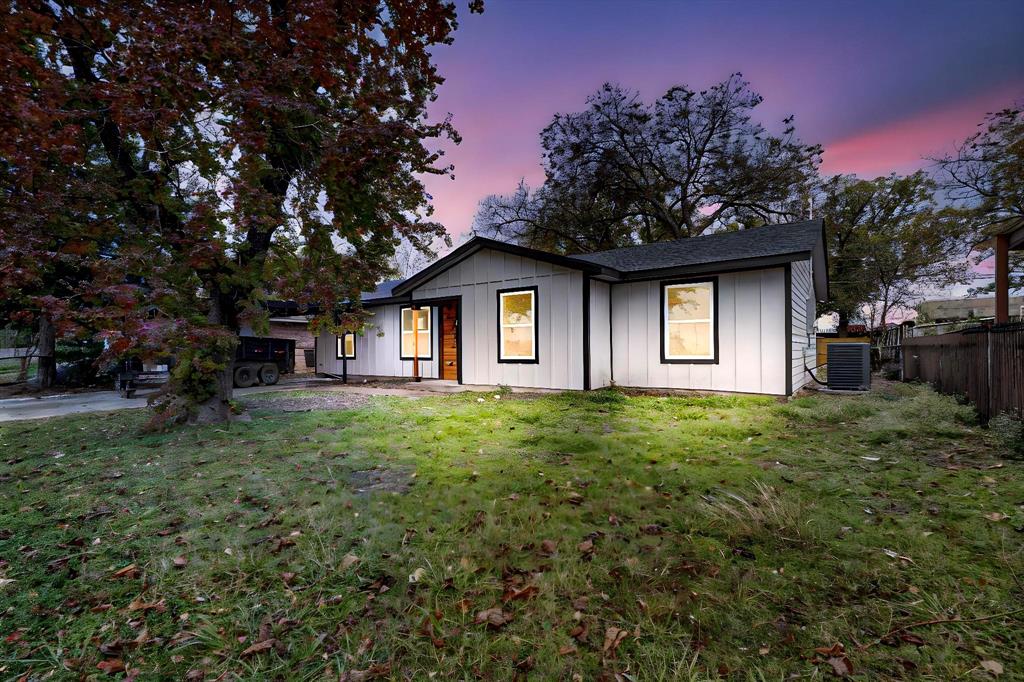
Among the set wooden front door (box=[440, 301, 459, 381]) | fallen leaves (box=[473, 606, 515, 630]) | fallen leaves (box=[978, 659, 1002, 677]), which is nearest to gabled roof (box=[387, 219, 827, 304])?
wooden front door (box=[440, 301, 459, 381])

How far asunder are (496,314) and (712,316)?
4743 mm

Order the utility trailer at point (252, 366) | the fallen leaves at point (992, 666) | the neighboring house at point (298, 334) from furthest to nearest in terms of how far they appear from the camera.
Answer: the neighboring house at point (298, 334)
the utility trailer at point (252, 366)
the fallen leaves at point (992, 666)

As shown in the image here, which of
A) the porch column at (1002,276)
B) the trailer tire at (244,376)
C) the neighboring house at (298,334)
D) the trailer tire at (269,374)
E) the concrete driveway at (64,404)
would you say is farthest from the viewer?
the neighboring house at (298,334)

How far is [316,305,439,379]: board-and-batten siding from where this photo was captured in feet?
42.5

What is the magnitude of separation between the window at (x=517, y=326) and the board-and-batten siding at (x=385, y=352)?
3516mm

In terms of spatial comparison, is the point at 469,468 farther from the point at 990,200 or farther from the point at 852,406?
the point at 990,200

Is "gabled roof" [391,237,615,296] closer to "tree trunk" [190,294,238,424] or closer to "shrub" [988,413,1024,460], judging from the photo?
"tree trunk" [190,294,238,424]

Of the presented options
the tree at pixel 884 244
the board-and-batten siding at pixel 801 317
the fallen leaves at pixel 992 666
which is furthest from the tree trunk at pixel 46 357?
the tree at pixel 884 244

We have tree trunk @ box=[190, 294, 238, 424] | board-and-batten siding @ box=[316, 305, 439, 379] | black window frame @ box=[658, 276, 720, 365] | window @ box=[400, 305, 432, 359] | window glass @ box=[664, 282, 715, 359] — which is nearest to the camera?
tree trunk @ box=[190, 294, 238, 424]

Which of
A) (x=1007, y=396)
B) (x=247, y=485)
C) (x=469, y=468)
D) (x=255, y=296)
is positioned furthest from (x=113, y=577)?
(x=1007, y=396)

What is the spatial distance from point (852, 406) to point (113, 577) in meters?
8.37

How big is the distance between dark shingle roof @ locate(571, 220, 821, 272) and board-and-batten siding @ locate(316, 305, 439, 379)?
574 centimetres

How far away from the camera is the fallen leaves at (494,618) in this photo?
186cm

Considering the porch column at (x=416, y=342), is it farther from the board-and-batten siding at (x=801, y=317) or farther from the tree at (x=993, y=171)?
the tree at (x=993, y=171)
